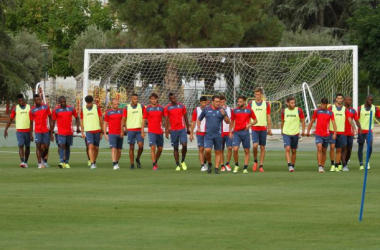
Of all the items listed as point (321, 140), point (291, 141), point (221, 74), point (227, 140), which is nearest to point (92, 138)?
point (227, 140)

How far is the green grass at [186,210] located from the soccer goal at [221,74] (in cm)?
1462

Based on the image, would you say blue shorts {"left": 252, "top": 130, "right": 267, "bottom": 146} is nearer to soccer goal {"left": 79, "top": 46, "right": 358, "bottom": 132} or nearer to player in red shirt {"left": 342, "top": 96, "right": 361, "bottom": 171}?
player in red shirt {"left": 342, "top": 96, "right": 361, "bottom": 171}

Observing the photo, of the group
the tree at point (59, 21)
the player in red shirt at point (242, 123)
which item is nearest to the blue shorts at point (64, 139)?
the player in red shirt at point (242, 123)

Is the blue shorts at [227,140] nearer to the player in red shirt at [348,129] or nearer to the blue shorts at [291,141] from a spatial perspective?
the blue shorts at [291,141]

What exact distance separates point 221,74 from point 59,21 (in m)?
49.5

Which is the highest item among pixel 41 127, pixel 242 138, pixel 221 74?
pixel 221 74

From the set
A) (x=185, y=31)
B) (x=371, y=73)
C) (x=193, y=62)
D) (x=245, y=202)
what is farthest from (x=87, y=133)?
(x=371, y=73)

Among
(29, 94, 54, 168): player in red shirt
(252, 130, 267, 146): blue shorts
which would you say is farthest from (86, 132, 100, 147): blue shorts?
(252, 130, 267, 146): blue shorts

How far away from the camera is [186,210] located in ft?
51.1

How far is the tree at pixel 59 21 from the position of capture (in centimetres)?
8819

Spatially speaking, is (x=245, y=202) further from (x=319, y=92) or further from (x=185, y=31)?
(x=185, y=31)

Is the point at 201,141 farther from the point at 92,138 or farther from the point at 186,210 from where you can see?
the point at 186,210

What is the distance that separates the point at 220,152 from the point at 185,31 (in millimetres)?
33650

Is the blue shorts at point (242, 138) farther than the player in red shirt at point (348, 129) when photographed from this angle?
No
